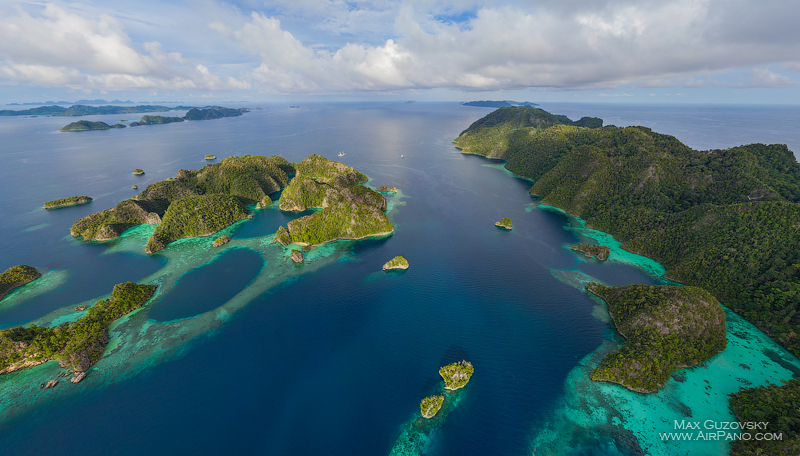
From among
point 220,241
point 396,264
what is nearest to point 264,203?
point 220,241

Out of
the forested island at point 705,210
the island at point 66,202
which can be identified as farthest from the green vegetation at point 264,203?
the forested island at point 705,210

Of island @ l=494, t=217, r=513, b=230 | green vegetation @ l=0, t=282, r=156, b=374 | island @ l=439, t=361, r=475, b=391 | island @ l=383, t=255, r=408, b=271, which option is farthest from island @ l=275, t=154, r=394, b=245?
island @ l=439, t=361, r=475, b=391

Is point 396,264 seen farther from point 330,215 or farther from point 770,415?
point 770,415

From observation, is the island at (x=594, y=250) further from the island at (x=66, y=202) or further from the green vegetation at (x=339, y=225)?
the island at (x=66, y=202)

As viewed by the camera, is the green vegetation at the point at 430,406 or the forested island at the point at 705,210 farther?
the forested island at the point at 705,210

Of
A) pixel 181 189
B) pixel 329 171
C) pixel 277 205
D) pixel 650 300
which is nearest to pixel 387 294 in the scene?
pixel 650 300
